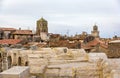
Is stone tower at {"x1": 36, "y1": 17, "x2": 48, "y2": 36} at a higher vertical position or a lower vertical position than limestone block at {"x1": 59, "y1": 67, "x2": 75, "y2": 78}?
higher

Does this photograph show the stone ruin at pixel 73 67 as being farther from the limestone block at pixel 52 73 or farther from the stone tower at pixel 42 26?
the stone tower at pixel 42 26

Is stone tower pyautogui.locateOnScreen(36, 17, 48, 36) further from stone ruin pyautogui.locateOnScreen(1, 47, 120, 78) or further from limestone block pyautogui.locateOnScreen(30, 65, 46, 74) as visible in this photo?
limestone block pyautogui.locateOnScreen(30, 65, 46, 74)

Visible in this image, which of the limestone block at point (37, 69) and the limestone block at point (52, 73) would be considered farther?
the limestone block at point (37, 69)

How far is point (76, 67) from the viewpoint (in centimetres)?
919

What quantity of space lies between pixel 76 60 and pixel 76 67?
4.74 ft

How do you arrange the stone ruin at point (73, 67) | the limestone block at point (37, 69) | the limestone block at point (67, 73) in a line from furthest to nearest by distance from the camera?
the limestone block at point (37, 69) < the limestone block at point (67, 73) < the stone ruin at point (73, 67)

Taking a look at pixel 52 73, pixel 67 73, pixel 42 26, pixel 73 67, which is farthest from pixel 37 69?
pixel 42 26

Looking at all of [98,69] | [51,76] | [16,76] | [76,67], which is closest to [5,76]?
[16,76]

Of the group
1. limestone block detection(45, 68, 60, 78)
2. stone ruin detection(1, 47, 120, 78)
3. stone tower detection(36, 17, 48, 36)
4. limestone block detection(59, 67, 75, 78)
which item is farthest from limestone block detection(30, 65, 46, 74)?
stone tower detection(36, 17, 48, 36)

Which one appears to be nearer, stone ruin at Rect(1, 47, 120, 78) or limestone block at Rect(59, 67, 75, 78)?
stone ruin at Rect(1, 47, 120, 78)

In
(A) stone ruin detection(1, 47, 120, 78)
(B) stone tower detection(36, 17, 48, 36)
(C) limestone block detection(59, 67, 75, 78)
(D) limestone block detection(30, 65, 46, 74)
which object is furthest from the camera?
(B) stone tower detection(36, 17, 48, 36)

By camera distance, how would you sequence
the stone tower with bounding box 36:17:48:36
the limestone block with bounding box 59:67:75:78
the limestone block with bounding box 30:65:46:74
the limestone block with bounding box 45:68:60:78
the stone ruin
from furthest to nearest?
the stone tower with bounding box 36:17:48:36, the limestone block with bounding box 30:65:46:74, the limestone block with bounding box 45:68:60:78, the limestone block with bounding box 59:67:75:78, the stone ruin

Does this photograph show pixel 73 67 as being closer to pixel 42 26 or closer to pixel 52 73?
pixel 52 73

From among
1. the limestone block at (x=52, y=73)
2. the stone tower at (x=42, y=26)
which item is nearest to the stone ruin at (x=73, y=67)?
the limestone block at (x=52, y=73)
